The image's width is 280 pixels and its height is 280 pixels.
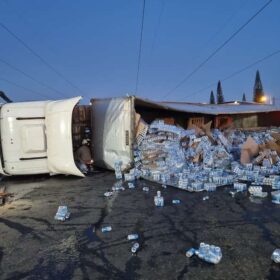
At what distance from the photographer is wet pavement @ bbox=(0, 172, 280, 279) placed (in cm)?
259

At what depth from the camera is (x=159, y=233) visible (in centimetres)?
339

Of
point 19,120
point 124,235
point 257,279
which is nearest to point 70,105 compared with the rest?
point 19,120

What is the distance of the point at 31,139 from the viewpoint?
21.7ft

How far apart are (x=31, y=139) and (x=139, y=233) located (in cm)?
437

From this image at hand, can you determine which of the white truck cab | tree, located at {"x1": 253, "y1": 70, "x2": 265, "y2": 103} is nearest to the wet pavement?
the white truck cab

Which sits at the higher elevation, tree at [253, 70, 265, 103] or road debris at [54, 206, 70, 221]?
tree at [253, 70, 265, 103]

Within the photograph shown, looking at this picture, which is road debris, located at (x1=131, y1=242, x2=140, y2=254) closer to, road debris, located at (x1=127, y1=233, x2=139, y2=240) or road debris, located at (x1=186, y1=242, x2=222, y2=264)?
road debris, located at (x1=127, y1=233, x2=139, y2=240)

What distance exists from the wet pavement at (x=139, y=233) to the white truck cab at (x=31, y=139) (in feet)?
4.77

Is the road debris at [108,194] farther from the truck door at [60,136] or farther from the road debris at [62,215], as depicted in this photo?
the truck door at [60,136]

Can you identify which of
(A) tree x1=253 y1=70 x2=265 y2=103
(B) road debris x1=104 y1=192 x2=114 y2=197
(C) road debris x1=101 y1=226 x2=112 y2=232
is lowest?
(B) road debris x1=104 y1=192 x2=114 y2=197

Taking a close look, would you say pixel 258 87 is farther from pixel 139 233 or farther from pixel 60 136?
pixel 139 233

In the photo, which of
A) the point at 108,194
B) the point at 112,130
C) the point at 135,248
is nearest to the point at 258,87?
the point at 112,130

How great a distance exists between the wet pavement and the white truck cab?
145 centimetres

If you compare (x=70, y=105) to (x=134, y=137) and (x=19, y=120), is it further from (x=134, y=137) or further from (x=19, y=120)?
(x=134, y=137)
